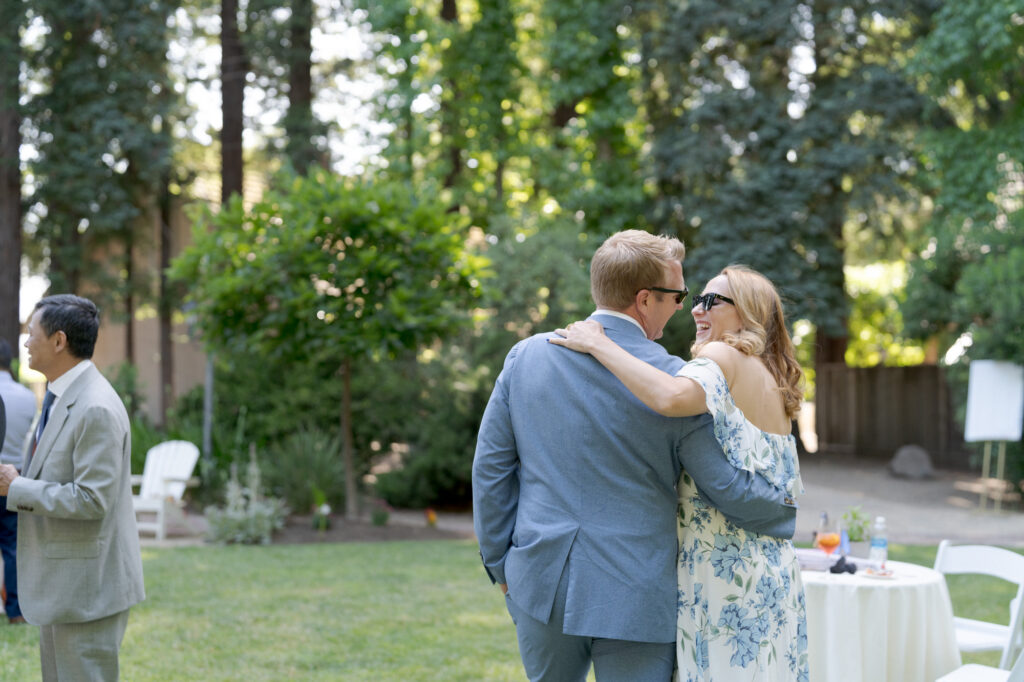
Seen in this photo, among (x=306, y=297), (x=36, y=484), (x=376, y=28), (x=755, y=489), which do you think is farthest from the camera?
(x=376, y=28)

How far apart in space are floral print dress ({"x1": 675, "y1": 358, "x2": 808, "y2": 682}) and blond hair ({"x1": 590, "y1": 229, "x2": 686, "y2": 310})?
0.26m

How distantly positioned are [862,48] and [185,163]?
51.8 feet

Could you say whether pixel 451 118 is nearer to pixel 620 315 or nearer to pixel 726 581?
pixel 620 315

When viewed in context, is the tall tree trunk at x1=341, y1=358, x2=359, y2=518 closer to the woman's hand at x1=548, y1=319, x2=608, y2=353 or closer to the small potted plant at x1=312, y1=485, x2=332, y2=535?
the small potted plant at x1=312, y1=485, x2=332, y2=535

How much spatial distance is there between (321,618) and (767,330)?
5003mm

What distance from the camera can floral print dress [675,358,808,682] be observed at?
2.77 metres

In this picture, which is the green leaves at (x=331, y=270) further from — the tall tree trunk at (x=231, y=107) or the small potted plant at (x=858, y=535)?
the small potted plant at (x=858, y=535)

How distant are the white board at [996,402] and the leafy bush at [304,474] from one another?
8.78 m

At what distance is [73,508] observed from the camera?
11.0 feet

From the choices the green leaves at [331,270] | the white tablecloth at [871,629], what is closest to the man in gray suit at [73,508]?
the white tablecloth at [871,629]

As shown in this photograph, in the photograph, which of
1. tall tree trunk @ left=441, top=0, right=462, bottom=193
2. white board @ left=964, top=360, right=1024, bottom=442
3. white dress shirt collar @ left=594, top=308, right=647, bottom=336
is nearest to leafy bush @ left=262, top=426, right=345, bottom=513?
tall tree trunk @ left=441, top=0, right=462, bottom=193

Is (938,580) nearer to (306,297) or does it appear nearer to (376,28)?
(306,297)

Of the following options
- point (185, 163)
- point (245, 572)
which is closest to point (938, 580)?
point (245, 572)

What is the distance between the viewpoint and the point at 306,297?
1088 centimetres
